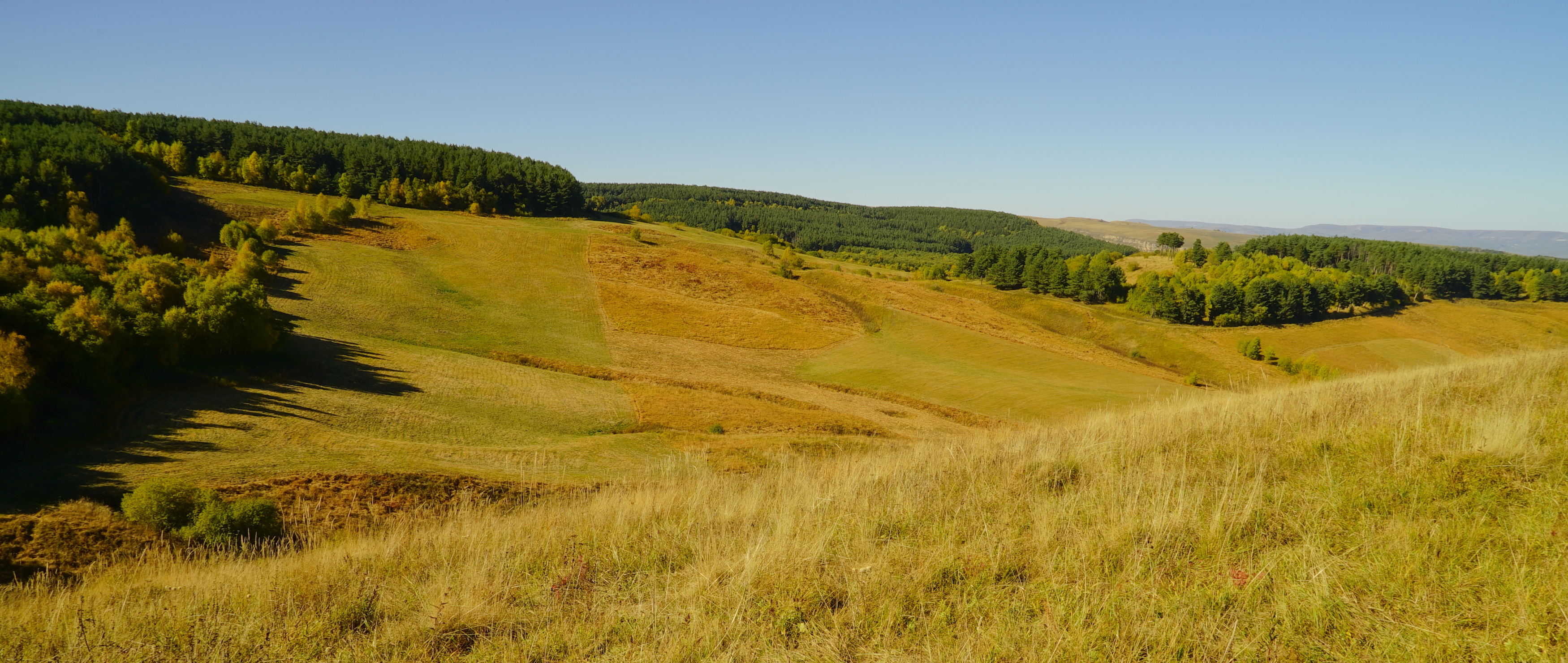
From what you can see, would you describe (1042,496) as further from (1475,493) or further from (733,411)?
(733,411)

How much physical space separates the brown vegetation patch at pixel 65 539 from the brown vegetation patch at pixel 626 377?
32.7 meters

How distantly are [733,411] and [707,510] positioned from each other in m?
34.3

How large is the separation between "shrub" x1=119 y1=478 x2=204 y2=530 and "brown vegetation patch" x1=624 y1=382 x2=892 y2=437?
21.2 m

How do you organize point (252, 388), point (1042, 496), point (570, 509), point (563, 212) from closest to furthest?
1. point (1042, 496)
2. point (570, 509)
3. point (252, 388)
4. point (563, 212)

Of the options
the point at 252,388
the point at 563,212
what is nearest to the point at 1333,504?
the point at 252,388

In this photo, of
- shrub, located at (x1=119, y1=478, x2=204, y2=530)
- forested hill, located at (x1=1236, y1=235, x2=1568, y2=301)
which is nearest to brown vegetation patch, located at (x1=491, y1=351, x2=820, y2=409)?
shrub, located at (x1=119, y1=478, x2=204, y2=530)

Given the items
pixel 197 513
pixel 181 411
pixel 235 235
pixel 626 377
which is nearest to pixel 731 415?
pixel 626 377

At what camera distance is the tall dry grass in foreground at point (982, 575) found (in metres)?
3.86

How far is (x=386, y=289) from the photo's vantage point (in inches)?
2475

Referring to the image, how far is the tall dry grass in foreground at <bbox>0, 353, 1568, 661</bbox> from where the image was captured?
3.86 metres

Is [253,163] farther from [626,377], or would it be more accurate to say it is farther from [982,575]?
[982,575]

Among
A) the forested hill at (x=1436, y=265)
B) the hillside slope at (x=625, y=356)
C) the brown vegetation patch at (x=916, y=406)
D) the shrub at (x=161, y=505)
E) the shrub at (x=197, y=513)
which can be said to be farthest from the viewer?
the forested hill at (x=1436, y=265)

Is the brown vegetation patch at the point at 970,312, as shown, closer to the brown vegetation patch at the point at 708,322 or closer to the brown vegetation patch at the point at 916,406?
the brown vegetation patch at the point at 708,322

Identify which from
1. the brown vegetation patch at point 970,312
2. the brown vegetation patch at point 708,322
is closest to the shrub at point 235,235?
the brown vegetation patch at point 708,322
